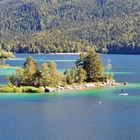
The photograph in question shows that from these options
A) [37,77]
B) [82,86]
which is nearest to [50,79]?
[37,77]

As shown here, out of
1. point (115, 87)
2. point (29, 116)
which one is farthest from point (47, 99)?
point (115, 87)

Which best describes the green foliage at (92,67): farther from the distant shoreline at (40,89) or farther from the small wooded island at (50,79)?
the distant shoreline at (40,89)

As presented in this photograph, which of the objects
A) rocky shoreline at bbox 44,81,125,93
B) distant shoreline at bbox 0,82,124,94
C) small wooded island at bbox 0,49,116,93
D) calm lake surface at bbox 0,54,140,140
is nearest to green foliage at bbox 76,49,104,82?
small wooded island at bbox 0,49,116,93

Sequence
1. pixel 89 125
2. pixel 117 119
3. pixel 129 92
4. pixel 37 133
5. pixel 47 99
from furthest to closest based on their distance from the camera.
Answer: pixel 129 92
pixel 47 99
pixel 117 119
pixel 89 125
pixel 37 133

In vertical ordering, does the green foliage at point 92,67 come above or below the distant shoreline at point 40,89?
above

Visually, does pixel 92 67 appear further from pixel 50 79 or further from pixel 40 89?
pixel 40 89

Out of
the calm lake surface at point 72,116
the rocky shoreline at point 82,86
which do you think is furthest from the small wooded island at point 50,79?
the calm lake surface at point 72,116

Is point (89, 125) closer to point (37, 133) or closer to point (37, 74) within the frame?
point (37, 133)

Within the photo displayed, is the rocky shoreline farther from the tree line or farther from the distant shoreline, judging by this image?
the tree line
